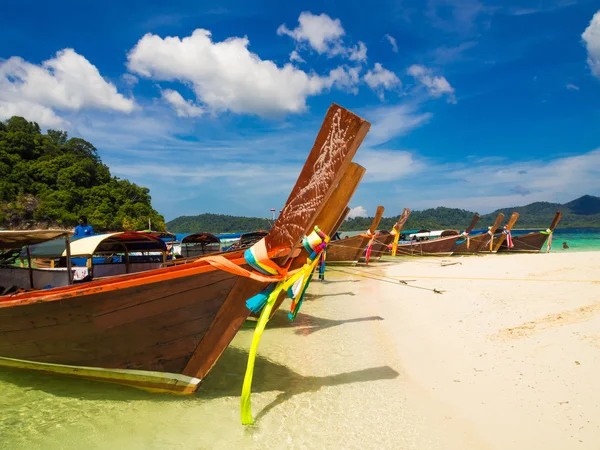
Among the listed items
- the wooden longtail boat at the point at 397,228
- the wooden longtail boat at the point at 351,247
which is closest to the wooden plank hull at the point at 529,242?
the wooden longtail boat at the point at 397,228

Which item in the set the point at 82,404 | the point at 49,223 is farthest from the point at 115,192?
the point at 82,404

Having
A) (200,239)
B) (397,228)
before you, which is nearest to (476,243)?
(397,228)

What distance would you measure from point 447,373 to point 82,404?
15.8 feet

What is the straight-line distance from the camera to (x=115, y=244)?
32.0 ft

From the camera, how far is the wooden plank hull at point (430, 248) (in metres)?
23.2

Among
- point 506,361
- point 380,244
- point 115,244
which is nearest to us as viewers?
point 506,361

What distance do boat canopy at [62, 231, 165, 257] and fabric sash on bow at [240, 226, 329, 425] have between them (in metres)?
5.02

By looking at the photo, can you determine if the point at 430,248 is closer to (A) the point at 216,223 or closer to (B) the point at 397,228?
(B) the point at 397,228

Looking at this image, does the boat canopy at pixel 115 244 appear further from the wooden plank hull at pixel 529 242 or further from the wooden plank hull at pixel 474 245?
the wooden plank hull at pixel 529 242

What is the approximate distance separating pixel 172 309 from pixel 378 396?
2.79 metres

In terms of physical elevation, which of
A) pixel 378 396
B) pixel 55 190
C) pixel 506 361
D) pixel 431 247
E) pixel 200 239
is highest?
pixel 55 190

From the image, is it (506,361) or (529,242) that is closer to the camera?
(506,361)

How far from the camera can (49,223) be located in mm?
48906

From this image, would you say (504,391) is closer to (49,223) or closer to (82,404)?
(82,404)
